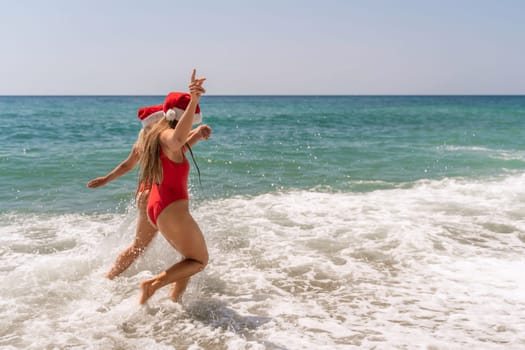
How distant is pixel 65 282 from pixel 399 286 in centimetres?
370

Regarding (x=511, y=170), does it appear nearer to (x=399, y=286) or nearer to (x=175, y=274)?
(x=399, y=286)

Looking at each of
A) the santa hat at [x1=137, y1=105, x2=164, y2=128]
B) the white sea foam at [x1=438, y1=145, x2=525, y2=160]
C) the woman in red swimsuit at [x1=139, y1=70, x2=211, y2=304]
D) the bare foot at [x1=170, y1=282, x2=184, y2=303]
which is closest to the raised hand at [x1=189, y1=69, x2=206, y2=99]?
the woman in red swimsuit at [x1=139, y1=70, x2=211, y2=304]

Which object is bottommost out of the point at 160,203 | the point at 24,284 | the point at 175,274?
the point at 24,284

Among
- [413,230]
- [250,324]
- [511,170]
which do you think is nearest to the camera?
[250,324]

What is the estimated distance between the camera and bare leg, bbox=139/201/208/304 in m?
4.14

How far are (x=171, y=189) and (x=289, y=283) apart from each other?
75.8 inches

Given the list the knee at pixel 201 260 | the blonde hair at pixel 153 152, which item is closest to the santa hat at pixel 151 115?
the blonde hair at pixel 153 152

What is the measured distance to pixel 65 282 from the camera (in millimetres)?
5242

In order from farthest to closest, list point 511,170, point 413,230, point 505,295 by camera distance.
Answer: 1. point 511,170
2. point 413,230
3. point 505,295

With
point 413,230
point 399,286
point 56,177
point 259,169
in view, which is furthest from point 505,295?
point 56,177

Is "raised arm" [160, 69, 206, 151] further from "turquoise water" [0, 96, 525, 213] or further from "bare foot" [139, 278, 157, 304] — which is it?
"turquoise water" [0, 96, 525, 213]

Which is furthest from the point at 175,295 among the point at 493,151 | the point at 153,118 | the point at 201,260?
the point at 493,151

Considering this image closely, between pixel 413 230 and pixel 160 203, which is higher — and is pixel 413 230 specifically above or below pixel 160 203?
below

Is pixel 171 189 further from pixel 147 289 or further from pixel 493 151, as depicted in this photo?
pixel 493 151
